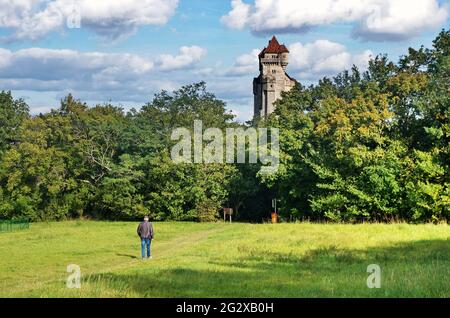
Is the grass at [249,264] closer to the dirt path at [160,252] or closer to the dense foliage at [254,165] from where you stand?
the dirt path at [160,252]

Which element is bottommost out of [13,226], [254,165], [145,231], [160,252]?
[13,226]

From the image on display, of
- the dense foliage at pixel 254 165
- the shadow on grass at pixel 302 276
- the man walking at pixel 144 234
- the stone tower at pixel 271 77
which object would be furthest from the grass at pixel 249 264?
the stone tower at pixel 271 77

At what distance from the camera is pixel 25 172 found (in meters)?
65.3

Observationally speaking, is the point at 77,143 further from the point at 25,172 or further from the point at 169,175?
the point at 169,175

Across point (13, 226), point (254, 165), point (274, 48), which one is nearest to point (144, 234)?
point (13, 226)

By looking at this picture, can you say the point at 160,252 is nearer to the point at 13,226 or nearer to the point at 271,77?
the point at 13,226

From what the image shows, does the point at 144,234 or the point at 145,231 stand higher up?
the point at 145,231

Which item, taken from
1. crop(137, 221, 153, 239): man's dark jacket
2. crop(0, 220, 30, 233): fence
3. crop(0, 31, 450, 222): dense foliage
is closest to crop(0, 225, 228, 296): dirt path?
crop(137, 221, 153, 239): man's dark jacket

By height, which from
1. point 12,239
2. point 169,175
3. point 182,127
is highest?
point 182,127

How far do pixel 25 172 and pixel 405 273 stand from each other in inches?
2039

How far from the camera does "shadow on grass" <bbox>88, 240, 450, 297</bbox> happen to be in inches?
640

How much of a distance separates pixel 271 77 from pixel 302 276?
112m

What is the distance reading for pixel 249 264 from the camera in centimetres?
2248
